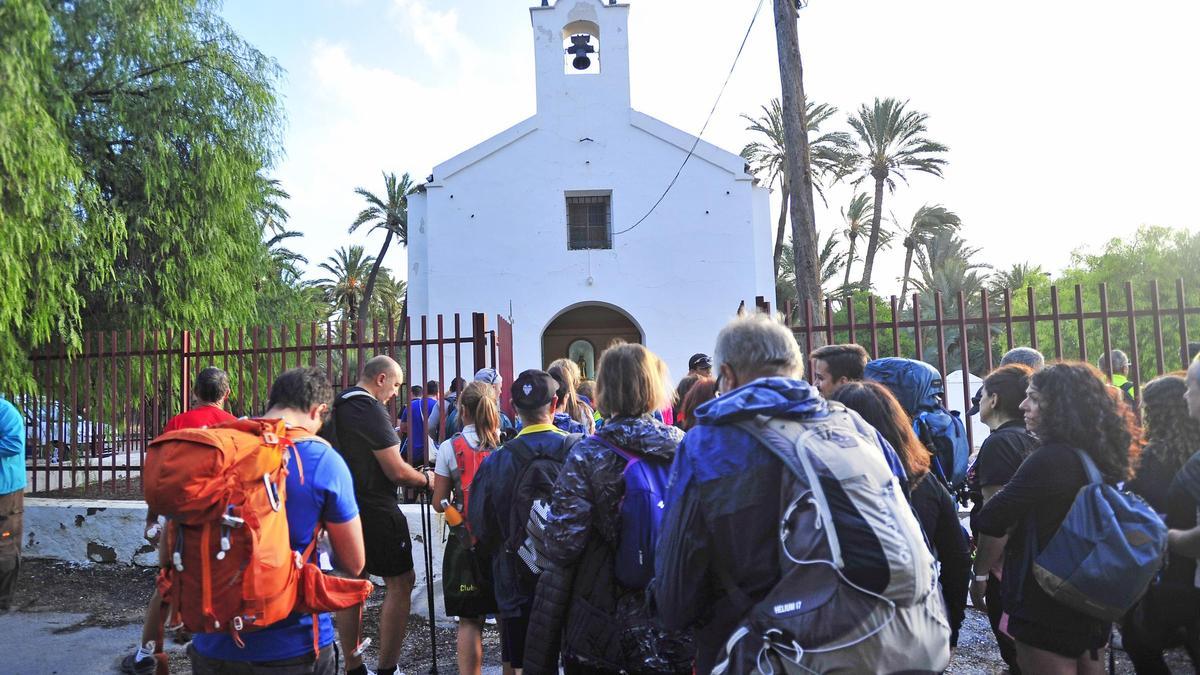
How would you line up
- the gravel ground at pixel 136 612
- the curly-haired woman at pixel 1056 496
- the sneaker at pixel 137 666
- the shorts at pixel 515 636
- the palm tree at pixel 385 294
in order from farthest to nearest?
the palm tree at pixel 385 294 → the gravel ground at pixel 136 612 → the sneaker at pixel 137 666 → the shorts at pixel 515 636 → the curly-haired woman at pixel 1056 496

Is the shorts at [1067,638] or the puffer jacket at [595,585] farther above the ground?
the puffer jacket at [595,585]

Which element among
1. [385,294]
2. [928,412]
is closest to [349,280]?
[385,294]

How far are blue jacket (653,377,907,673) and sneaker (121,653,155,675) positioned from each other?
14.5ft

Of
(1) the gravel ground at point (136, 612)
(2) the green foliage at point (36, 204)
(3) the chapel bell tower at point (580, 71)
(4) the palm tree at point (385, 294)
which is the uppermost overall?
(3) the chapel bell tower at point (580, 71)

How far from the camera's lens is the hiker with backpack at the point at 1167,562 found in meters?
3.69

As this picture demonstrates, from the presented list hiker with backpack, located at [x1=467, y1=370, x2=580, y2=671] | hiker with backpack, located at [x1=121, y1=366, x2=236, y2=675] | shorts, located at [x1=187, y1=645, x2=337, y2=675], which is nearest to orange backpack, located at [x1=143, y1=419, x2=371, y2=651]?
shorts, located at [x1=187, y1=645, x2=337, y2=675]

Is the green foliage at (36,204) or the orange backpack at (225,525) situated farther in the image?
the green foliage at (36,204)

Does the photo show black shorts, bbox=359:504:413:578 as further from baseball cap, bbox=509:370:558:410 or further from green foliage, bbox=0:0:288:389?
green foliage, bbox=0:0:288:389

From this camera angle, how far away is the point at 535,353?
17.2m

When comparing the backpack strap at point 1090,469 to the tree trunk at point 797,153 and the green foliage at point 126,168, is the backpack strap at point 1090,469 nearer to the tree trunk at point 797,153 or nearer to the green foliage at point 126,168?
the tree trunk at point 797,153

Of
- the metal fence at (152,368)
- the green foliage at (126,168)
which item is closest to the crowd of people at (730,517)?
the metal fence at (152,368)

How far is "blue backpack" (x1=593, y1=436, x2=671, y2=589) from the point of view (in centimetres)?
286

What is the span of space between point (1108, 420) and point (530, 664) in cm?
242

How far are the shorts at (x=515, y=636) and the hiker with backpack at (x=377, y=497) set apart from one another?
1161mm
